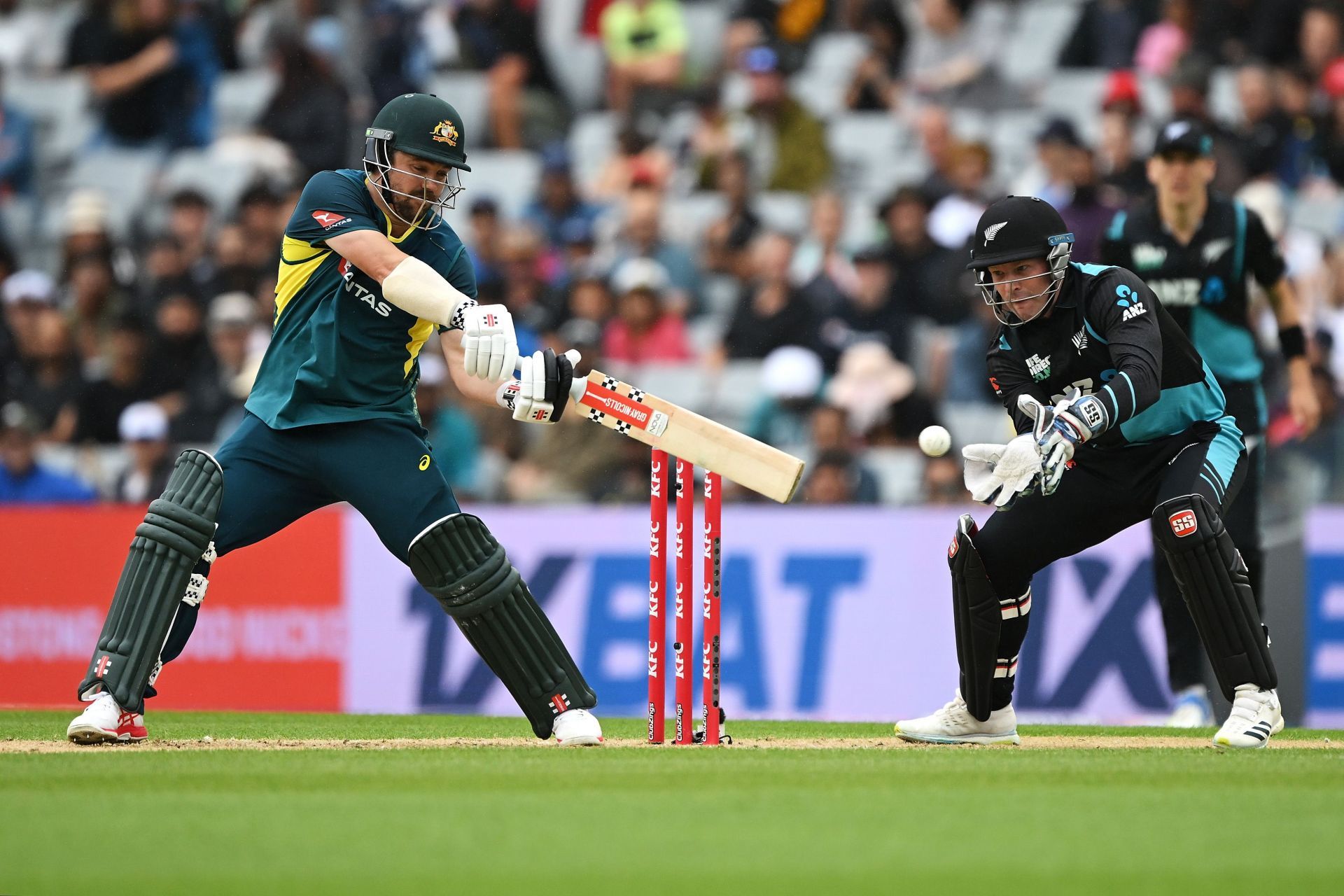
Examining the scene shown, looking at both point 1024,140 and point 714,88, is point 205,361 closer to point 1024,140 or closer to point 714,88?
point 714,88

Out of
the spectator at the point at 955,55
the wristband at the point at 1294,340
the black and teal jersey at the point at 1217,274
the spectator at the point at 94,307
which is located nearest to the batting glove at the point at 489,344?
the black and teal jersey at the point at 1217,274

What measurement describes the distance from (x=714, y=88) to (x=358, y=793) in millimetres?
9568

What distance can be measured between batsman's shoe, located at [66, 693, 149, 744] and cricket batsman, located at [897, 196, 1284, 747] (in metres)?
2.65

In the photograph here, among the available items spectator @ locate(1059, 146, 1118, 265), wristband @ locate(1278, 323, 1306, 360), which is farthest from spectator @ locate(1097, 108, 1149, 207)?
wristband @ locate(1278, 323, 1306, 360)

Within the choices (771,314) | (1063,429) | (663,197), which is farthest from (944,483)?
(663,197)

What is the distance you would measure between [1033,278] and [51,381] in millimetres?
8126

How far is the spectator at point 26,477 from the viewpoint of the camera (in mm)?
10984

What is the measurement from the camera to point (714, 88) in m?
13.7

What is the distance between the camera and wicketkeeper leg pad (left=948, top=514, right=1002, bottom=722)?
6359mm

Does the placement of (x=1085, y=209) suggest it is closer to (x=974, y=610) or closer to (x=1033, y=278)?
(x=1033, y=278)

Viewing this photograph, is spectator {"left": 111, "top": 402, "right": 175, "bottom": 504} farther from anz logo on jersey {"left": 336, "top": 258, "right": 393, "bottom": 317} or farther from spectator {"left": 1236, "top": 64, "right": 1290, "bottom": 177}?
spectator {"left": 1236, "top": 64, "right": 1290, "bottom": 177}

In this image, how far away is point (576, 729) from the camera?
6.11m

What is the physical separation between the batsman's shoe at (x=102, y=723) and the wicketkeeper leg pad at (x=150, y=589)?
47 millimetres

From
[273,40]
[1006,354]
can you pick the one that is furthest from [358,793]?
[273,40]
